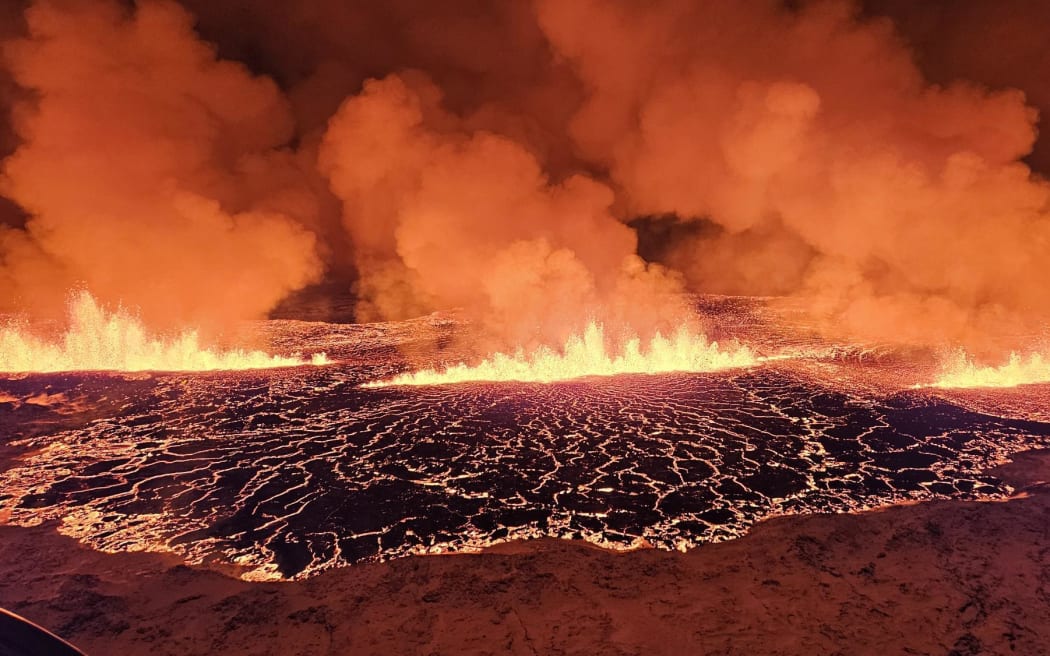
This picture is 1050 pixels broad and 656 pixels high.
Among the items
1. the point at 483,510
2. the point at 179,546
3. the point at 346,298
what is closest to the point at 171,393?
the point at 179,546

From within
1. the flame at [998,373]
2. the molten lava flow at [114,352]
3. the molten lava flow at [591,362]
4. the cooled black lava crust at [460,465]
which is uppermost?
the molten lava flow at [114,352]

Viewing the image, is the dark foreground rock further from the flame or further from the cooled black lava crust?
the flame

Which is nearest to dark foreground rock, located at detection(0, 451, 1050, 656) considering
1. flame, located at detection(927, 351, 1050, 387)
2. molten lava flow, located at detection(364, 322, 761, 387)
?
molten lava flow, located at detection(364, 322, 761, 387)

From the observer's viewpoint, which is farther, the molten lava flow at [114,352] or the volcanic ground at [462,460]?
the molten lava flow at [114,352]

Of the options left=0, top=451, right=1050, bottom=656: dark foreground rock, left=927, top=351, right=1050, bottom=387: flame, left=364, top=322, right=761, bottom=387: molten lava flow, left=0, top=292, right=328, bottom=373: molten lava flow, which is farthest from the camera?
left=0, top=292, right=328, bottom=373: molten lava flow

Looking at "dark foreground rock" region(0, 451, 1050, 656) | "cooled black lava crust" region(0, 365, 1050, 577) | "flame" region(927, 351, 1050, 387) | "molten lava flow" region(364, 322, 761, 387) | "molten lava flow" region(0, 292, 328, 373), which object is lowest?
"dark foreground rock" region(0, 451, 1050, 656)

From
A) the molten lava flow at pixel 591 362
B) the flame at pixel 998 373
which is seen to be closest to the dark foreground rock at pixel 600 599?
the molten lava flow at pixel 591 362

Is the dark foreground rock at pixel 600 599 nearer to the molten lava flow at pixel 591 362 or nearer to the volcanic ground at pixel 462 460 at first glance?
the volcanic ground at pixel 462 460
